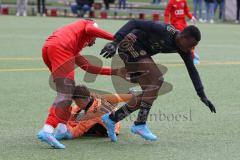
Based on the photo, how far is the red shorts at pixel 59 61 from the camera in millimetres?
7074

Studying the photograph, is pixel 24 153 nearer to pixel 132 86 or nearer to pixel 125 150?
pixel 125 150

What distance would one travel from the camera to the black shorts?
285 inches

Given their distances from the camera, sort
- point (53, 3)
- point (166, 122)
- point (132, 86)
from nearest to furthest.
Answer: point (166, 122) → point (132, 86) → point (53, 3)

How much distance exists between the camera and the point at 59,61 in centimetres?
706

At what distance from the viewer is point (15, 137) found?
7473 millimetres

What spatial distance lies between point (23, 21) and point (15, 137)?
19.0m

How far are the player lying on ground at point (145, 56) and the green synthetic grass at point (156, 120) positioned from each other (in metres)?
0.29

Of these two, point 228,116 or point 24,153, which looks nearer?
point 24,153

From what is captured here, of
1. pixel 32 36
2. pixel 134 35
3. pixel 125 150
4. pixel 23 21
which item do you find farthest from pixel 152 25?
pixel 23 21

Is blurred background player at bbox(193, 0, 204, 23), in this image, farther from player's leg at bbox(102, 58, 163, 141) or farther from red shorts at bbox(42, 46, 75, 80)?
red shorts at bbox(42, 46, 75, 80)

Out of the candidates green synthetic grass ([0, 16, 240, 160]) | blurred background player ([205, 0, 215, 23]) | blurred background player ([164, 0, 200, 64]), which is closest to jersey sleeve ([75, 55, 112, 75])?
green synthetic grass ([0, 16, 240, 160])

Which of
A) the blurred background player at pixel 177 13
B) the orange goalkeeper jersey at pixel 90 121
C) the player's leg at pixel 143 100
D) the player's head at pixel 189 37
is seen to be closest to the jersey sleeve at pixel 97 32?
the player's leg at pixel 143 100

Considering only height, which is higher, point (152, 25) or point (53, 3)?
point (152, 25)

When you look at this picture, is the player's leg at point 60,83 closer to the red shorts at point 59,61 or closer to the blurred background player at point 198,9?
the red shorts at point 59,61
